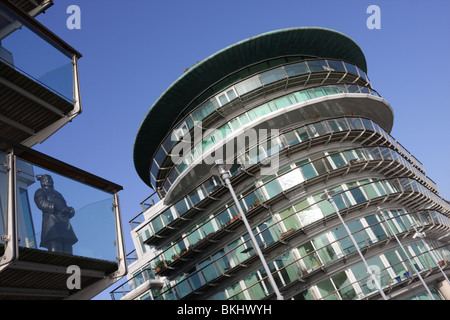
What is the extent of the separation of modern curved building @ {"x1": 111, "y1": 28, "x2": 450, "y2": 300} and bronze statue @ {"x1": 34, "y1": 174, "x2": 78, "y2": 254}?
14851mm

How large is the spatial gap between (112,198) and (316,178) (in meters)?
17.5

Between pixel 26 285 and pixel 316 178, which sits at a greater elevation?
pixel 316 178

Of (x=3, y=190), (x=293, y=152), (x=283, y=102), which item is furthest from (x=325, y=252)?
(x=3, y=190)

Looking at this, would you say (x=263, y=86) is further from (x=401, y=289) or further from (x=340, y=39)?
(x=401, y=289)

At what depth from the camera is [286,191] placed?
2347cm

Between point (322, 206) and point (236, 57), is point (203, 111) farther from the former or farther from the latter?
point (322, 206)

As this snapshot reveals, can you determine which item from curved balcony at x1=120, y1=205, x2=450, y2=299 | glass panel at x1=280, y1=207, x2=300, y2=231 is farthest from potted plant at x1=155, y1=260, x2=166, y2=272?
glass panel at x1=280, y1=207, x2=300, y2=231

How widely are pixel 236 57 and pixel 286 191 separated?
11.4 metres

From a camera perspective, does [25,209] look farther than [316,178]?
No

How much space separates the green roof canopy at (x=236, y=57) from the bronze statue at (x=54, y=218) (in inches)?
933

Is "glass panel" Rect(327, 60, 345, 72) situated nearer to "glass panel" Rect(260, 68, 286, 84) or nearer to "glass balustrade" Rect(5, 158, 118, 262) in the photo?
"glass panel" Rect(260, 68, 286, 84)
